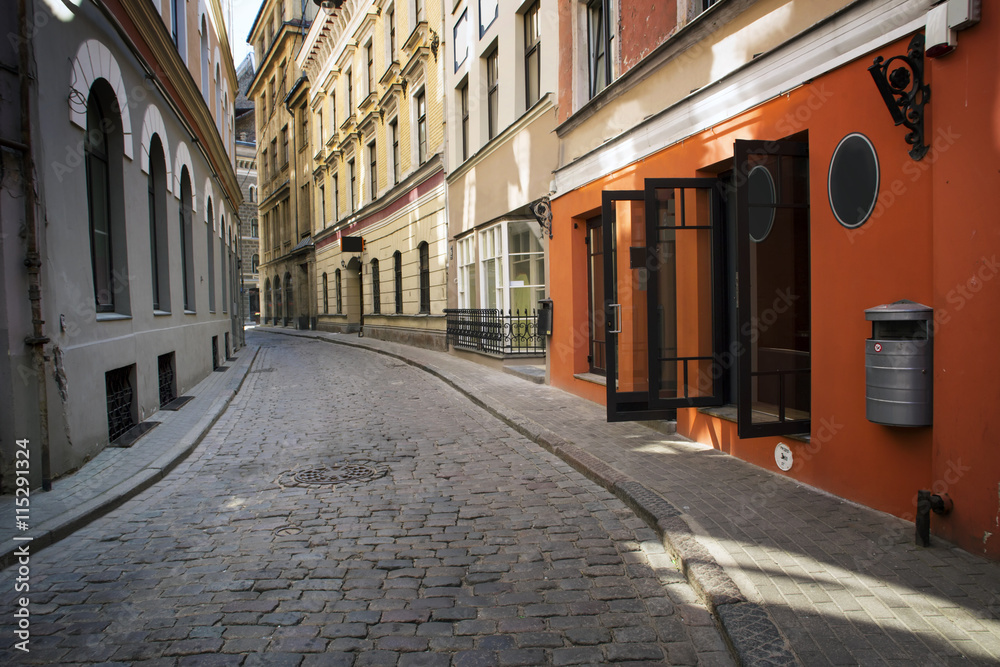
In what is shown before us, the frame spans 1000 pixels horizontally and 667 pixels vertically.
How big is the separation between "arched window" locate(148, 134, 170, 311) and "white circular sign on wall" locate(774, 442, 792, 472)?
28.4 ft

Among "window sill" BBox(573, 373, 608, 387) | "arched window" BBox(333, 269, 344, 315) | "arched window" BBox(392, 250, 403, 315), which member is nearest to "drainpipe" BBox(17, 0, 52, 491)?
"window sill" BBox(573, 373, 608, 387)

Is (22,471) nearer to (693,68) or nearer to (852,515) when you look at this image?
(852,515)

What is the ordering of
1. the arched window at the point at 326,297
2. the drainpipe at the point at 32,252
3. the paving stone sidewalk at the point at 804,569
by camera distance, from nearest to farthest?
the paving stone sidewalk at the point at 804,569
the drainpipe at the point at 32,252
the arched window at the point at 326,297

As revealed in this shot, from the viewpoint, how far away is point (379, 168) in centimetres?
2431

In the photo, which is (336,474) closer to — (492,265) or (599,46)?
(599,46)

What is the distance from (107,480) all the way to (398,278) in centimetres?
1799

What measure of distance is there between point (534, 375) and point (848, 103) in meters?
8.17

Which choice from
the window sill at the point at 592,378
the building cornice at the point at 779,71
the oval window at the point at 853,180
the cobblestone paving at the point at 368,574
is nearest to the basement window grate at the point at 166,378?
the cobblestone paving at the point at 368,574

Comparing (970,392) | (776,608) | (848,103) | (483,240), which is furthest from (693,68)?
(483,240)

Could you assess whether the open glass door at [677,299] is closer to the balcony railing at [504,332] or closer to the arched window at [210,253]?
the balcony railing at [504,332]

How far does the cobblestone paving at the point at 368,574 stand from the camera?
10.1 ft

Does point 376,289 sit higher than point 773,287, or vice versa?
point 376,289

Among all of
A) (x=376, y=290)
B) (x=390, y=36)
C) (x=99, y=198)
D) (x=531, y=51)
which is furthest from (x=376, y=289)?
(x=99, y=198)

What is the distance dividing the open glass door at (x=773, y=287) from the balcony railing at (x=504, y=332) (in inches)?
289
